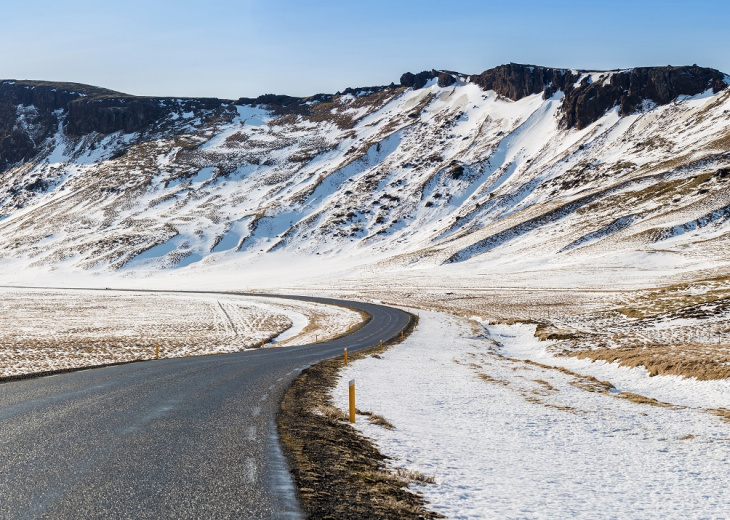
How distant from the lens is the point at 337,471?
8578 millimetres

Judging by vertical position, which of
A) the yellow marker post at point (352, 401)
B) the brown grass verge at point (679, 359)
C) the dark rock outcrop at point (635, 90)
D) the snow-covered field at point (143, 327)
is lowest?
the snow-covered field at point (143, 327)

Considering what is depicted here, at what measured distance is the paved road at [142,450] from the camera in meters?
6.89

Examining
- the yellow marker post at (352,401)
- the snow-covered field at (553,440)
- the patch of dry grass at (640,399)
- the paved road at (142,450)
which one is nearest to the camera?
the paved road at (142,450)

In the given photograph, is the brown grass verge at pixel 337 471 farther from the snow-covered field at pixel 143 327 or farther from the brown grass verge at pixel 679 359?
the snow-covered field at pixel 143 327

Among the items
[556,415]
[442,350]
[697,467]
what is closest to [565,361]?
[442,350]

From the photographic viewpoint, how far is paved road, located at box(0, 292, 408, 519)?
271 inches

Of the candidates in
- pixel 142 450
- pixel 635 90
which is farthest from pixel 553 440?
pixel 635 90

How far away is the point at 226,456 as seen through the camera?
9039 millimetres

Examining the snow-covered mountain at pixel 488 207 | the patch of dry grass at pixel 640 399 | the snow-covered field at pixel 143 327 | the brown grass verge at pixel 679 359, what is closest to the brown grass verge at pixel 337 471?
the patch of dry grass at pixel 640 399

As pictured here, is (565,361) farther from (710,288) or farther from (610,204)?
(610,204)

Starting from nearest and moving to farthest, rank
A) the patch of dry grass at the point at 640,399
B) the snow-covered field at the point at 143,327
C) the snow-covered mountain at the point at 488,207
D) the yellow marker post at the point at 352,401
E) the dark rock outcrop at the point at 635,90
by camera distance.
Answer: the yellow marker post at the point at 352,401 → the patch of dry grass at the point at 640,399 → the snow-covered field at the point at 143,327 → the snow-covered mountain at the point at 488,207 → the dark rock outcrop at the point at 635,90

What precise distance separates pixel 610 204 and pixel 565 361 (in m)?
121

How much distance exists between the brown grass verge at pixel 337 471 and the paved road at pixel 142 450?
30cm

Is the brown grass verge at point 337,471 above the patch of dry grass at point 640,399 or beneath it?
above
